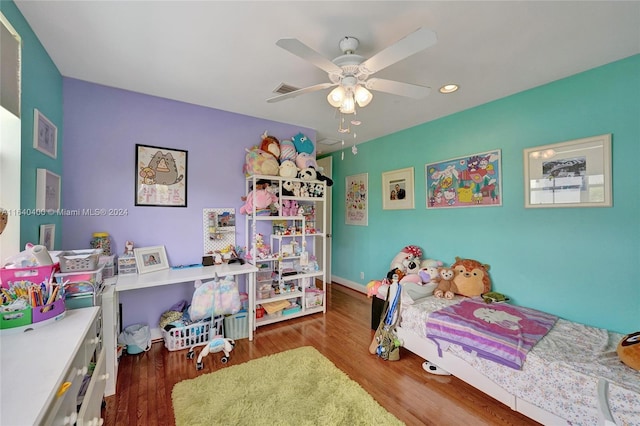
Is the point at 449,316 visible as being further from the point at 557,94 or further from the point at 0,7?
the point at 0,7

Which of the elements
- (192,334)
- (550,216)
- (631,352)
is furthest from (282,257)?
(631,352)

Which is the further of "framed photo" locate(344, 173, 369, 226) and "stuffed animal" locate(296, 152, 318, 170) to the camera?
"framed photo" locate(344, 173, 369, 226)

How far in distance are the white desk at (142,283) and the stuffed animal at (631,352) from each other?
8.91ft

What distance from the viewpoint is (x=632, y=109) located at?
1847mm

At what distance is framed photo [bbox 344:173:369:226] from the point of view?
164 inches

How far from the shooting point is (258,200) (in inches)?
112

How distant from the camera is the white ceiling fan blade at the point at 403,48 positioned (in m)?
1.16

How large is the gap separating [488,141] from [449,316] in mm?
1819

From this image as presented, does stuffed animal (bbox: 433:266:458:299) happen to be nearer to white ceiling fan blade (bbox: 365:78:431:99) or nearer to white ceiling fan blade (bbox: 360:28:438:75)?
white ceiling fan blade (bbox: 365:78:431:99)

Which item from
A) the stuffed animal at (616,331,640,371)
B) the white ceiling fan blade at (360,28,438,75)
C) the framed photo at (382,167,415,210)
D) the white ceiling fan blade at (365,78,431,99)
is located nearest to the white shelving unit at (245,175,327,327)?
the framed photo at (382,167,415,210)

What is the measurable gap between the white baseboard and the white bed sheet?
2221 mm

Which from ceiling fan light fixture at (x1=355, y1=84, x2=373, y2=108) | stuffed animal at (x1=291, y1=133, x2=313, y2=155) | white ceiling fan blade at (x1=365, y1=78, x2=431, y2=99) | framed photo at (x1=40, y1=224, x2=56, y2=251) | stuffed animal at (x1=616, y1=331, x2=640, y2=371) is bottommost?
stuffed animal at (x1=616, y1=331, x2=640, y2=371)

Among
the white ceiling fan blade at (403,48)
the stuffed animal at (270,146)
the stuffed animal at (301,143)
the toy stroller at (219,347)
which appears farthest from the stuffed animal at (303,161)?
the toy stroller at (219,347)

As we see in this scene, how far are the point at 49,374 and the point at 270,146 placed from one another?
2.55 meters
